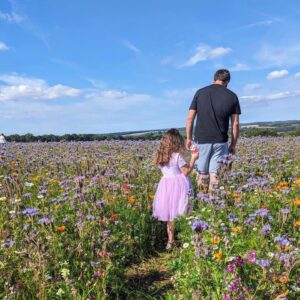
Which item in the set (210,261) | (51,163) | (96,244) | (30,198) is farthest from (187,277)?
(51,163)

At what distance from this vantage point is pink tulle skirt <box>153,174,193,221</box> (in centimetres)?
523

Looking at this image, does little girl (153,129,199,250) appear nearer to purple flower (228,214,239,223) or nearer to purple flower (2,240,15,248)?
purple flower (228,214,239,223)

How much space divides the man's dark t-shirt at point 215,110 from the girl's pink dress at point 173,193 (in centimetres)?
97

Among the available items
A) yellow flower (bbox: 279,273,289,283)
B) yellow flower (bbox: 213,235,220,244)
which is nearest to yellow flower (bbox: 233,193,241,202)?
yellow flower (bbox: 213,235,220,244)

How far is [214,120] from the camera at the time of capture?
602 cm

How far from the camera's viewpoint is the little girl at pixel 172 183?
5230 millimetres

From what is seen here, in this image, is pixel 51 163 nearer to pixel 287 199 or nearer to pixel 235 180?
pixel 235 180

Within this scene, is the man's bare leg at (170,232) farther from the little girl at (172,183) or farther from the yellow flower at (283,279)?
the yellow flower at (283,279)

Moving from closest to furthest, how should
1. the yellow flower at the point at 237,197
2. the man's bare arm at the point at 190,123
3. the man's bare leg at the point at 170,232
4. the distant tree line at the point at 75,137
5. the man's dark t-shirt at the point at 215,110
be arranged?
the yellow flower at the point at 237,197 → the man's bare leg at the point at 170,232 → the man's dark t-shirt at the point at 215,110 → the man's bare arm at the point at 190,123 → the distant tree line at the point at 75,137

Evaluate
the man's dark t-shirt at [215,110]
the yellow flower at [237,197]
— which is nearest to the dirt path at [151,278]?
the yellow flower at [237,197]

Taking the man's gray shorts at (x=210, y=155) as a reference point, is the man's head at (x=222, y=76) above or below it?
above

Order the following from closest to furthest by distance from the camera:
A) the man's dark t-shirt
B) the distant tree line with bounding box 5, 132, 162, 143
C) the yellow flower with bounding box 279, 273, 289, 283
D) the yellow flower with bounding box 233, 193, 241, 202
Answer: the yellow flower with bounding box 279, 273, 289, 283 → the yellow flower with bounding box 233, 193, 241, 202 → the man's dark t-shirt → the distant tree line with bounding box 5, 132, 162, 143

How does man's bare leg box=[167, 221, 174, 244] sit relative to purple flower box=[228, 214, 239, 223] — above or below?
below

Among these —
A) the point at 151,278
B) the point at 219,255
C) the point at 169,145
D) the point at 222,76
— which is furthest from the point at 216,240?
the point at 222,76
